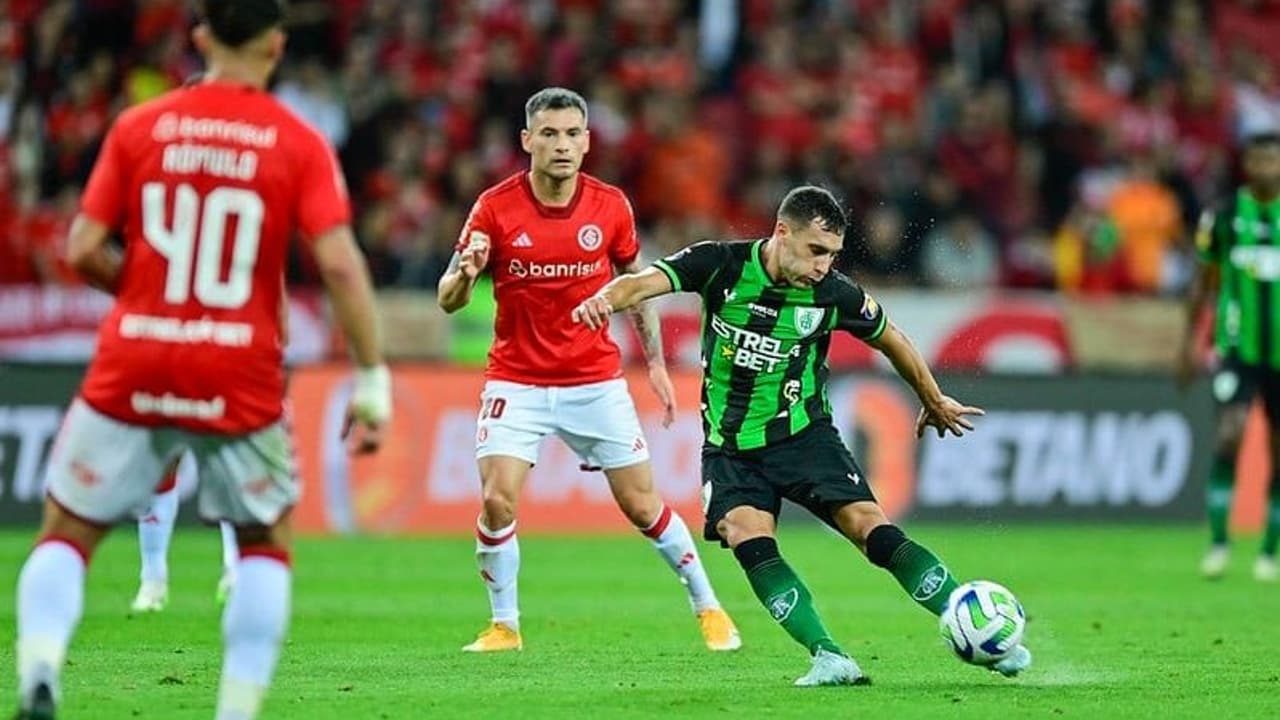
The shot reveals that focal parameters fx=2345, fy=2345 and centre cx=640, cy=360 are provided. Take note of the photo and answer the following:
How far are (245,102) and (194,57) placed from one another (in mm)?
14904

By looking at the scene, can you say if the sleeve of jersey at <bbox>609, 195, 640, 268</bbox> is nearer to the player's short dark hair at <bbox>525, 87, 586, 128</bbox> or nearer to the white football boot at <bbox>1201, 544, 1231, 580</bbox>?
the player's short dark hair at <bbox>525, 87, 586, 128</bbox>

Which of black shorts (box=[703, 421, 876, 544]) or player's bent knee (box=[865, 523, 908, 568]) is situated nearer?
player's bent knee (box=[865, 523, 908, 568])

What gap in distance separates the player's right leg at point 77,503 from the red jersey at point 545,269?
4079 mm

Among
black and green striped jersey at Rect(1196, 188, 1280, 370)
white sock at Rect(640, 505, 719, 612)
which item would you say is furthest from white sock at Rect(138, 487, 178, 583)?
black and green striped jersey at Rect(1196, 188, 1280, 370)

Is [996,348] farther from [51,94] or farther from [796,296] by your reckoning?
[796,296]

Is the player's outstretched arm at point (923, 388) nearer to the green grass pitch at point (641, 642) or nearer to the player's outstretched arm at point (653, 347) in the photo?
the green grass pitch at point (641, 642)

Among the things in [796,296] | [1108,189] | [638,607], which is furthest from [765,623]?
[1108,189]

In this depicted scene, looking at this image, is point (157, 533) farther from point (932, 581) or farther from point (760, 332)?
point (932, 581)

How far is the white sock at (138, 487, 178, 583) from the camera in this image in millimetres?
12211

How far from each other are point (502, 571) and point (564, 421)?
30.6 inches

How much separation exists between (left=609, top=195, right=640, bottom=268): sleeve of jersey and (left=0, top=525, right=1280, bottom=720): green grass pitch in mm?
1843

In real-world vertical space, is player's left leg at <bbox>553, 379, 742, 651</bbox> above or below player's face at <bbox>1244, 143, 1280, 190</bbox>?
below

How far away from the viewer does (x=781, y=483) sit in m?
9.70

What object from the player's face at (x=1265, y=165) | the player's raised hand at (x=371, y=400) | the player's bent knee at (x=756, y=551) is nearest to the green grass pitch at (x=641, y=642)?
the player's bent knee at (x=756, y=551)
